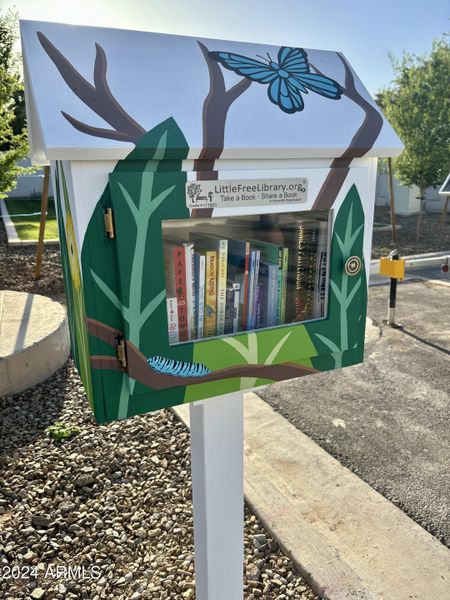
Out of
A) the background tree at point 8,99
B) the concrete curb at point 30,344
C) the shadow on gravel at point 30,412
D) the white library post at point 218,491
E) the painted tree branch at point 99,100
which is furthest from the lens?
the background tree at point 8,99

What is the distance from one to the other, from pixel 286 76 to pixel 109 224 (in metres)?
Answer: 0.69

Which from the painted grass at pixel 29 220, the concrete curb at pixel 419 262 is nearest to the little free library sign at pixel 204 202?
the concrete curb at pixel 419 262

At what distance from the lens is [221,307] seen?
144 centimetres

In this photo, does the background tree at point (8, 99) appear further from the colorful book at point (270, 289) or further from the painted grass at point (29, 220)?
the colorful book at point (270, 289)

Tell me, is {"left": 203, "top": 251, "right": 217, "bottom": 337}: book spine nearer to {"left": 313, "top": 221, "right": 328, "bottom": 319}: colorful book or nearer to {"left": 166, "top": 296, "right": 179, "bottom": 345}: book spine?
{"left": 166, "top": 296, "right": 179, "bottom": 345}: book spine

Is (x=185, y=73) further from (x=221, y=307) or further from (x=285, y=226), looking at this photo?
(x=221, y=307)

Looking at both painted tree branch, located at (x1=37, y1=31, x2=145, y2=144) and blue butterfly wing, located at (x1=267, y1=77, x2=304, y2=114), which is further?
blue butterfly wing, located at (x1=267, y1=77, x2=304, y2=114)

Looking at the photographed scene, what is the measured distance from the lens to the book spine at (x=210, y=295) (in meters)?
1.40

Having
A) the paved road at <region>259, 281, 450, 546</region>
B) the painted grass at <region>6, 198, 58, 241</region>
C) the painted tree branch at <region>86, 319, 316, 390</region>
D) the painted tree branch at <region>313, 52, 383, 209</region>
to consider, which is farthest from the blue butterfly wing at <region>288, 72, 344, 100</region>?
the painted grass at <region>6, 198, 58, 241</region>

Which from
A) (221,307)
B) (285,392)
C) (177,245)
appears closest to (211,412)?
(221,307)

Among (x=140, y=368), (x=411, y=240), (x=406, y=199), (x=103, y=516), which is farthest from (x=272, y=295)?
(x=406, y=199)

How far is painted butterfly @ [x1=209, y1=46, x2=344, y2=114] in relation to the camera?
54.1 inches

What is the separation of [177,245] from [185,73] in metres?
0.44

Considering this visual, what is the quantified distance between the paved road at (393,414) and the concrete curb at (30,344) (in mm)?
1773
